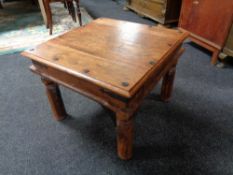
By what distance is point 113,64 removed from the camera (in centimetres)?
79

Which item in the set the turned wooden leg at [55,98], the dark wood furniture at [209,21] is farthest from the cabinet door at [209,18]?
the turned wooden leg at [55,98]

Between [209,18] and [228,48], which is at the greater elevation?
[209,18]

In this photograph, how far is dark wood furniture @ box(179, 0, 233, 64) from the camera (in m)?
1.53

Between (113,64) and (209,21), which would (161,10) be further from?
(113,64)

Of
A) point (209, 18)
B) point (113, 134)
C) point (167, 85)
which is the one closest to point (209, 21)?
point (209, 18)

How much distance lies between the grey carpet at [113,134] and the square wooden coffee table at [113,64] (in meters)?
0.15

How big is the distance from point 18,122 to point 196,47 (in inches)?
77.2

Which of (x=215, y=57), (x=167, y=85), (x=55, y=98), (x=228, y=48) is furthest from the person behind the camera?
(x=215, y=57)

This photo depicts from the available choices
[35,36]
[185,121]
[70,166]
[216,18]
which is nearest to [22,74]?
[35,36]

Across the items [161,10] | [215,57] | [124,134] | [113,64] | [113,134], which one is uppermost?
[113,64]

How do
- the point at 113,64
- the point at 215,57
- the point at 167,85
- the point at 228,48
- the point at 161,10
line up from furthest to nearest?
the point at 161,10, the point at 215,57, the point at 228,48, the point at 167,85, the point at 113,64

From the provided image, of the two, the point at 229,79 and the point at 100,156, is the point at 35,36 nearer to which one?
the point at 100,156

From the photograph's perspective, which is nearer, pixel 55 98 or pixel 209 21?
pixel 55 98

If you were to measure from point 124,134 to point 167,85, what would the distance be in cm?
57
